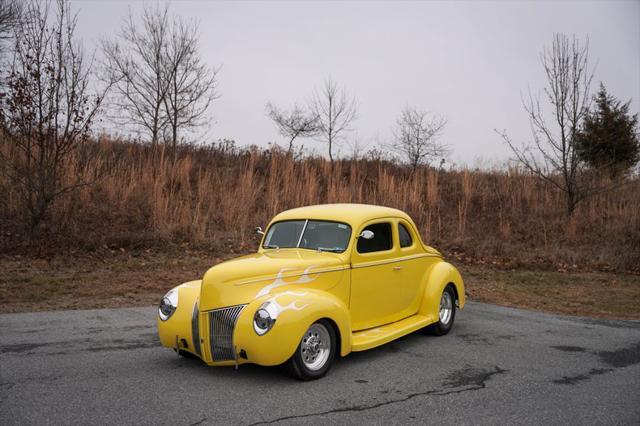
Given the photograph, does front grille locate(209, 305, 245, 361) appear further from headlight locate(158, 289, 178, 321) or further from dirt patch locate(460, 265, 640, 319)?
dirt patch locate(460, 265, 640, 319)

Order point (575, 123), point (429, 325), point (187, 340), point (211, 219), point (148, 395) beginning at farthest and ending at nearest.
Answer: point (575, 123), point (211, 219), point (429, 325), point (187, 340), point (148, 395)

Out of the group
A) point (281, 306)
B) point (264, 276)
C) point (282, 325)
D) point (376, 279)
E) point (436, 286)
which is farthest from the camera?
point (436, 286)

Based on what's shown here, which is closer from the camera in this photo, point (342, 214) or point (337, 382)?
point (337, 382)

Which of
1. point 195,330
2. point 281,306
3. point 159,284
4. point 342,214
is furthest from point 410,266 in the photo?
point 159,284

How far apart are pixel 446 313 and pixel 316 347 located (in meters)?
2.93

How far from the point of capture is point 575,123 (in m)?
17.5

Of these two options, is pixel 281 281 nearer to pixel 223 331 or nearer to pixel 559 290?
pixel 223 331

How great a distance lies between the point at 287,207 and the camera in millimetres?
17406

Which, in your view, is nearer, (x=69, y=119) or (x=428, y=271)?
(x=428, y=271)

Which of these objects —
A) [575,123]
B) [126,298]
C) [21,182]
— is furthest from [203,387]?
[575,123]

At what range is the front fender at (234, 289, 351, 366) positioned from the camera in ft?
16.4

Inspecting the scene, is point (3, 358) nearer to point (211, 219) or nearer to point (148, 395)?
point (148, 395)

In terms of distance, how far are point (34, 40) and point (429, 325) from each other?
37.9ft

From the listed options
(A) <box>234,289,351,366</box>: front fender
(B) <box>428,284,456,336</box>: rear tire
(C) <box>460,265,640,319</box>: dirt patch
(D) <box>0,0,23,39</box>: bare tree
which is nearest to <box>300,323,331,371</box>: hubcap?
(A) <box>234,289,351,366</box>: front fender
